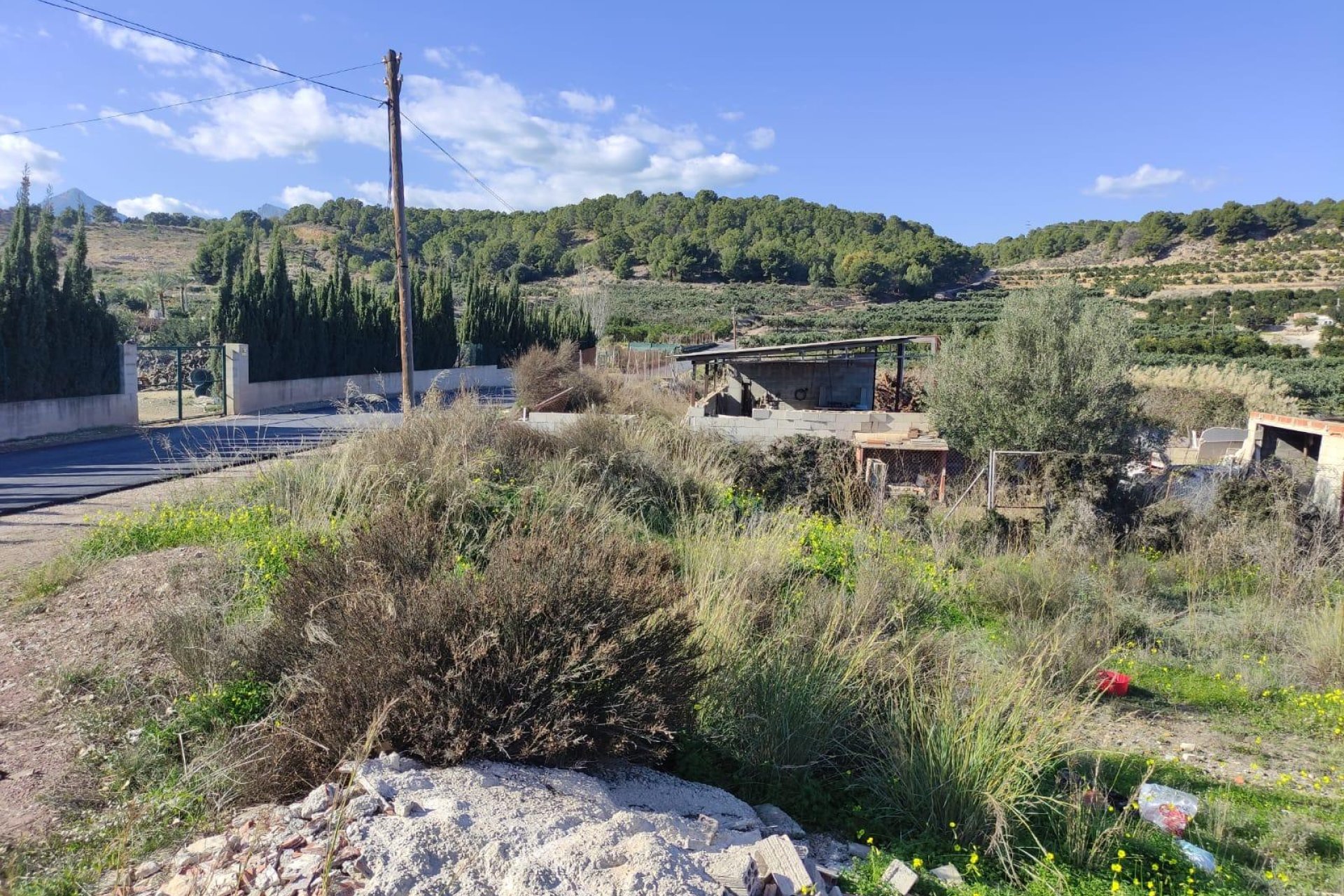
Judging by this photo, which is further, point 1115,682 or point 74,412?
point 74,412

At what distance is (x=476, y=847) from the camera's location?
9.16ft

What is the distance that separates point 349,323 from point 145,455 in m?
15.7

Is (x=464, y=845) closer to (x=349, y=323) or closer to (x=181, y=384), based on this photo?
(x=181, y=384)

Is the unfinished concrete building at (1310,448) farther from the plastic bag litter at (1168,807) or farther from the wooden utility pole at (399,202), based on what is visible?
the wooden utility pole at (399,202)

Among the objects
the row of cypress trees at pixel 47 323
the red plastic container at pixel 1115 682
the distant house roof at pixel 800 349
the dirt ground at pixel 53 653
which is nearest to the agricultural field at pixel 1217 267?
the distant house roof at pixel 800 349

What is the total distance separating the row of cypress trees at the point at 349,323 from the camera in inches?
1013

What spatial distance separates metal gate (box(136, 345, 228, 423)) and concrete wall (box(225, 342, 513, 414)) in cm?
38

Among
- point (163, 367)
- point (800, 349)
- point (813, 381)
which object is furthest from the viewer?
point (163, 367)

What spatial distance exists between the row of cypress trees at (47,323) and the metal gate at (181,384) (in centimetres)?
136

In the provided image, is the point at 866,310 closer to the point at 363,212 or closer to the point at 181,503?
the point at 363,212

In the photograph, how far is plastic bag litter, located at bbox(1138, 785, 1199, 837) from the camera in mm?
4379

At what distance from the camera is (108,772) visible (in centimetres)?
396

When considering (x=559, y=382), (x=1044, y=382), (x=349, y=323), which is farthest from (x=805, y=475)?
(x=349, y=323)

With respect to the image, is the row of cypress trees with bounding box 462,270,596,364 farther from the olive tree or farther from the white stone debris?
the white stone debris
